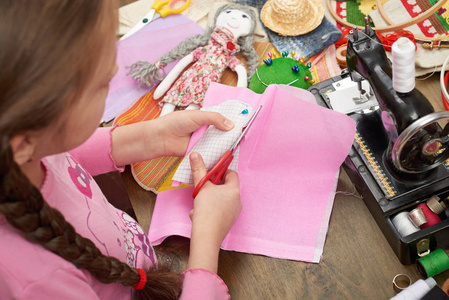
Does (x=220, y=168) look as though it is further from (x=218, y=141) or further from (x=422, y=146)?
(x=422, y=146)

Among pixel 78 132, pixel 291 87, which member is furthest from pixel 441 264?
pixel 78 132

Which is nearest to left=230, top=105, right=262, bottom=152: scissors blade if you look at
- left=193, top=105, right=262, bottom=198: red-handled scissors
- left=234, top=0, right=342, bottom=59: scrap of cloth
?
left=193, top=105, right=262, bottom=198: red-handled scissors

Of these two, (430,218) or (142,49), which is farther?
(142,49)

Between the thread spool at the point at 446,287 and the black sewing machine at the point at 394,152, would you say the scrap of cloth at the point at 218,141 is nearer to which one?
the black sewing machine at the point at 394,152

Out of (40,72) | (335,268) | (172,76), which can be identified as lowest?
(335,268)

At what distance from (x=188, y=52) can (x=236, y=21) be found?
5.1 inches

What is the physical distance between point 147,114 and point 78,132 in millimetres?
469

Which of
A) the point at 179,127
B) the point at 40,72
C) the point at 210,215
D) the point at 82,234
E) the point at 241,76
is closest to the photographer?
the point at 40,72

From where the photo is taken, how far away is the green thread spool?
664 mm

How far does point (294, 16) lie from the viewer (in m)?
1.02

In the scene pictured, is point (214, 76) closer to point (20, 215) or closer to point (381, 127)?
point (381, 127)

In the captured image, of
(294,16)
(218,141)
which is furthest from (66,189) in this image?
(294,16)

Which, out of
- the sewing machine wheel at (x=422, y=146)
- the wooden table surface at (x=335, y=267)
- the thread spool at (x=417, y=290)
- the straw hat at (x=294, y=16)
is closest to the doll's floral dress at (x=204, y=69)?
the straw hat at (x=294, y=16)

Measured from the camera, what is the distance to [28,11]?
16.4 inches
